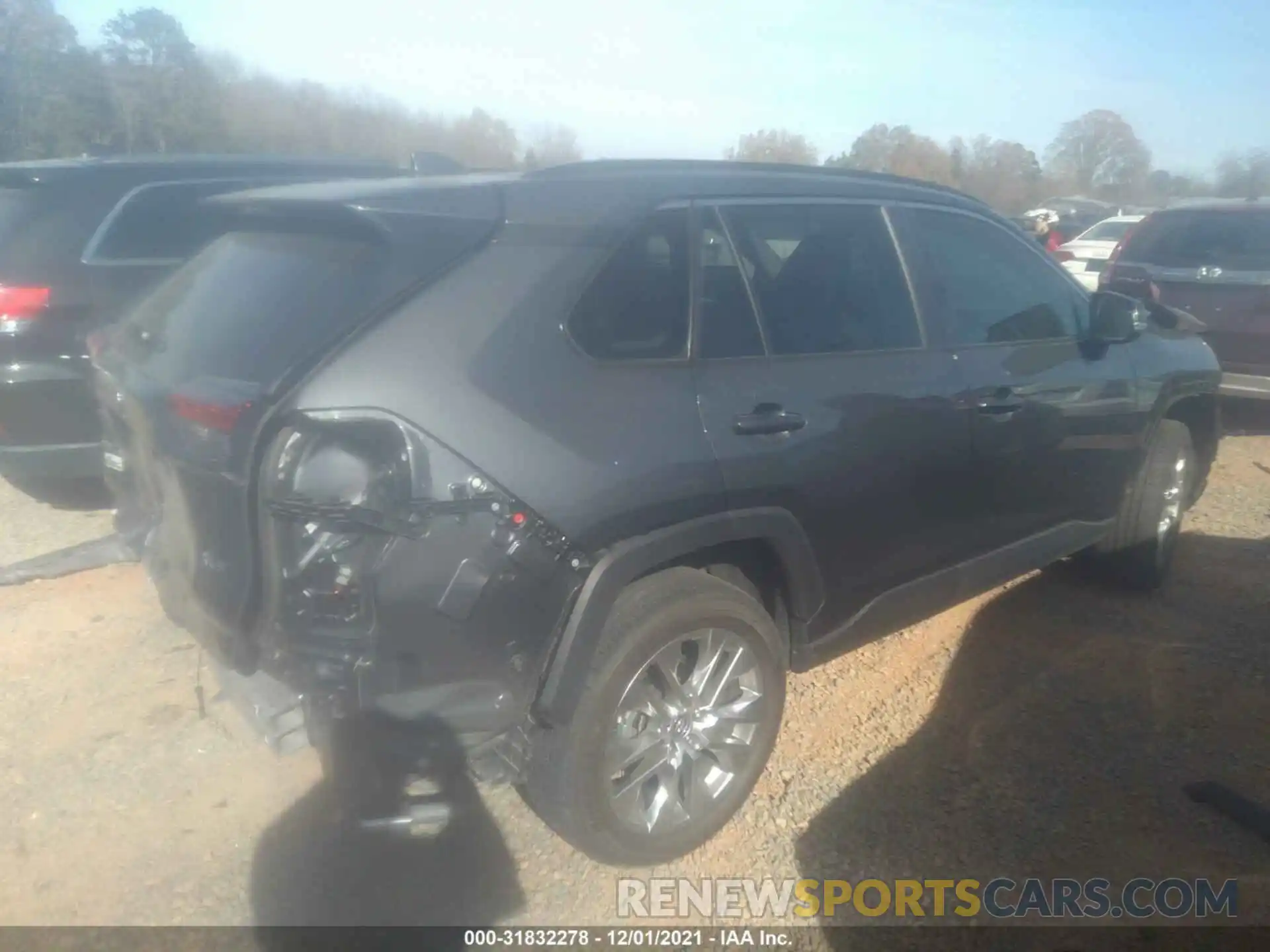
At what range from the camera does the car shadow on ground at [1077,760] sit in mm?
2947

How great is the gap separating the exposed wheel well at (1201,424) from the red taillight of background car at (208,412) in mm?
4106

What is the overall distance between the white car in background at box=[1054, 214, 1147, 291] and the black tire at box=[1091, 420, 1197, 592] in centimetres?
747

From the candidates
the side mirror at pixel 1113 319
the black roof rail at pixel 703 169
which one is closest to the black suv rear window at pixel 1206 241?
the side mirror at pixel 1113 319

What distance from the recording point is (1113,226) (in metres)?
15.1

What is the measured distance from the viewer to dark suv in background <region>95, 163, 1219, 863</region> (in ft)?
7.68

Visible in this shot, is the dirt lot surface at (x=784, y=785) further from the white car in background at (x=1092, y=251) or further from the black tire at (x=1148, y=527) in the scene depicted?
the white car in background at (x=1092, y=251)

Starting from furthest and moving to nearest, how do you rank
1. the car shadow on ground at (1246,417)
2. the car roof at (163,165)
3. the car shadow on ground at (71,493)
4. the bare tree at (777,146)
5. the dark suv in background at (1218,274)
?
the bare tree at (777,146) < the car shadow on ground at (1246,417) < the dark suv in background at (1218,274) < the car shadow on ground at (71,493) < the car roof at (163,165)

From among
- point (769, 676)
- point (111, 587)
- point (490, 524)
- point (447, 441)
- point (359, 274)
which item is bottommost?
point (111, 587)

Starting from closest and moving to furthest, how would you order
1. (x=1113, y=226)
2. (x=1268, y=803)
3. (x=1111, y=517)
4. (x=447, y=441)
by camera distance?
(x=447, y=441) → (x=1268, y=803) → (x=1111, y=517) → (x=1113, y=226)

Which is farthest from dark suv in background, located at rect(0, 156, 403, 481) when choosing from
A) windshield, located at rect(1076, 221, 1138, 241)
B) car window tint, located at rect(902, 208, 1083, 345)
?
windshield, located at rect(1076, 221, 1138, 241)

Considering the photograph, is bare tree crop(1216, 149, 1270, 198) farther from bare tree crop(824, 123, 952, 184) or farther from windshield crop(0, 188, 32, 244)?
windshield crop(0, 188, 32, 244)

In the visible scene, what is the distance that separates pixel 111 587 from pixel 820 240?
3.46m

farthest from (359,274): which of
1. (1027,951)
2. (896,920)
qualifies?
(1027,951)

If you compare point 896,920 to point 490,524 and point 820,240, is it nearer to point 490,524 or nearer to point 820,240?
point 490,524
